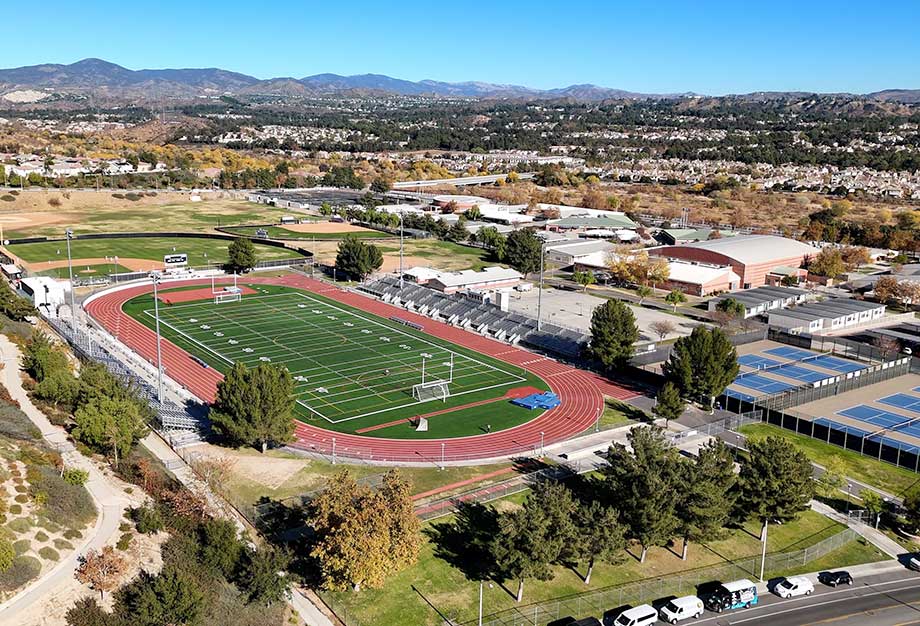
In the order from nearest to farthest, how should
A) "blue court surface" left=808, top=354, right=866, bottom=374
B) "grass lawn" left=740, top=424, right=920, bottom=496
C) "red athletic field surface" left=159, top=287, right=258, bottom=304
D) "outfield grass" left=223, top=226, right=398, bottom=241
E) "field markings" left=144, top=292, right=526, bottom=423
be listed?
"grass lawn" left=740, top=424, right=920, bottom=496 → "field markings" left=144, top=292, right=526, bottom=423 → "blue court surface" left=808, top=354, right=866, bottom=374 → "red athletic field surface" left=159, top=287, right=258, bottom=304 → "outfield grass" left=223, top=226, right=398, bottom=241

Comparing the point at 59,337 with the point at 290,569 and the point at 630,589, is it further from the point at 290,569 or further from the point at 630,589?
the point at 630,589

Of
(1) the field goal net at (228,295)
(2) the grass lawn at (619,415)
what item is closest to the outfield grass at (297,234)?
(1) the field goal net at (228,295)

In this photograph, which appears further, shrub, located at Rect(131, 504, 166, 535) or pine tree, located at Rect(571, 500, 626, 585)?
shrub, located at Rect(131, 504, 166, 535)

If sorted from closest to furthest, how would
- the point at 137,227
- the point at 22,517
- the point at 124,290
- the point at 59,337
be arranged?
the point at 22,517 < the point at 59,337 < the point at 124,290 < the point at 137,227

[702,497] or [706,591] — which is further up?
[702,497]

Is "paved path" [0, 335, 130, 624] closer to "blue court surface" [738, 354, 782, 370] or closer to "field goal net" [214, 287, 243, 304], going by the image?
"field goal net" [214, 287, 243, 304]

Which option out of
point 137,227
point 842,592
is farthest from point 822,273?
point 137,227

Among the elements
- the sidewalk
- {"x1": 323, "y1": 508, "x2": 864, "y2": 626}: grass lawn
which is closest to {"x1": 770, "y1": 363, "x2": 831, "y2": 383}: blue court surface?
the sidewalk
